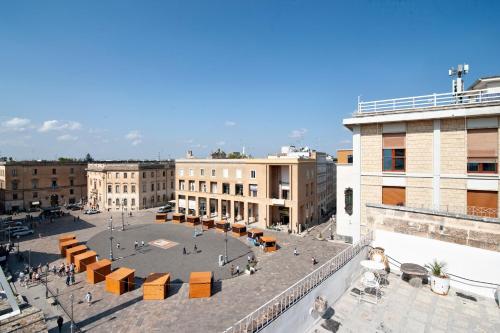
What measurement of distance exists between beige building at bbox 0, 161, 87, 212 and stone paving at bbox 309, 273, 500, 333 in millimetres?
69475

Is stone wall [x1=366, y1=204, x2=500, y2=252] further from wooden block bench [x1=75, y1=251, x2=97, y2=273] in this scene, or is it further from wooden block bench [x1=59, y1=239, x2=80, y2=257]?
wooden block bench [x1=59, y1=239, x2=80, y2=257]

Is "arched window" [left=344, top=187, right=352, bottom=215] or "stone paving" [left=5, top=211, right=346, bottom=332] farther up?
"arched window" [left=344, top=187, right=352, bottom=215]

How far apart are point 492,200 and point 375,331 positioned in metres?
11.0

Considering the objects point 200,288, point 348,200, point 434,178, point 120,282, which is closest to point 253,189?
point 348,200

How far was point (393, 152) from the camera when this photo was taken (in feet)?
52.5

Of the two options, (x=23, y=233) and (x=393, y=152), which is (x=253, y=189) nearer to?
(x=393, y=152)

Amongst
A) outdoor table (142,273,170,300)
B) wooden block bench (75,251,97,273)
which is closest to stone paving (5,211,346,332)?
outdoor table (142,273,170,300)

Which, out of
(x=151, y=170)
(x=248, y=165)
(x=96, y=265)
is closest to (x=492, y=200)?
(x=96, y=265)

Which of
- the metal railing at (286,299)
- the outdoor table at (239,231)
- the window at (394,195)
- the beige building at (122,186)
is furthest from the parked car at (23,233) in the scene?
the window at (394,195)

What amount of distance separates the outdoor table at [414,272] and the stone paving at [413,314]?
1.36ft

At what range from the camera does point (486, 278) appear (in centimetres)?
1115

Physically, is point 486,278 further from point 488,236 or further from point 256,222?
point 256,222

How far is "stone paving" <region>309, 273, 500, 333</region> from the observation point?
9.10 metres

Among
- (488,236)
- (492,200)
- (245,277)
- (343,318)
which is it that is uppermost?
(492,200)
